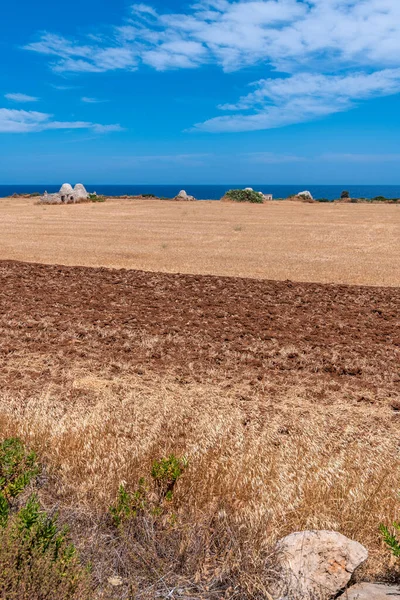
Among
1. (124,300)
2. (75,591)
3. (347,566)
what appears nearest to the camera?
(75,591)

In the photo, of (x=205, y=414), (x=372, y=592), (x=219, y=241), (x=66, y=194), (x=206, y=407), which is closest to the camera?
(x=372, y=592)

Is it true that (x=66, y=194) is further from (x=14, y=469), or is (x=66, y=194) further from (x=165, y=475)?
(x=165, y=475)

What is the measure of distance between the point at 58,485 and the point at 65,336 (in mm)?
6496

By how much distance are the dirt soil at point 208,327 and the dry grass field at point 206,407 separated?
52 mm

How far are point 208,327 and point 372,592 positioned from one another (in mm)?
8586

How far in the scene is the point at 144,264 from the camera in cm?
2162

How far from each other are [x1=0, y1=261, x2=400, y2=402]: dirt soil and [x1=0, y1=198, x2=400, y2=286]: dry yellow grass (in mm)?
3763

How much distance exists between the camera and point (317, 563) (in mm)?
3615

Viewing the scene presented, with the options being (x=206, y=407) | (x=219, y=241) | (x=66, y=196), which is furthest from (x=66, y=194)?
(x=206, y=407)

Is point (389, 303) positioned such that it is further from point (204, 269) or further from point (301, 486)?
point (301, 486)

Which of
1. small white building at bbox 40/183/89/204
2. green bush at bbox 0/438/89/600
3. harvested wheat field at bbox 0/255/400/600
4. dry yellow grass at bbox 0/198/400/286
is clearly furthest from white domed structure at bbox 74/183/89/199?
green bush at bbox 0/438/89/600

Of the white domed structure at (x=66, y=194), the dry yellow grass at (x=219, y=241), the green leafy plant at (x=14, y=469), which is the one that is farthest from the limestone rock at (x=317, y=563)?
the white domed structure at (x=66, y=194)

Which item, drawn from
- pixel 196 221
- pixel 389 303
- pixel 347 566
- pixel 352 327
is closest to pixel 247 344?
pixel 352 327

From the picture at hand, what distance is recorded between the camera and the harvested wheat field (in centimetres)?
387
